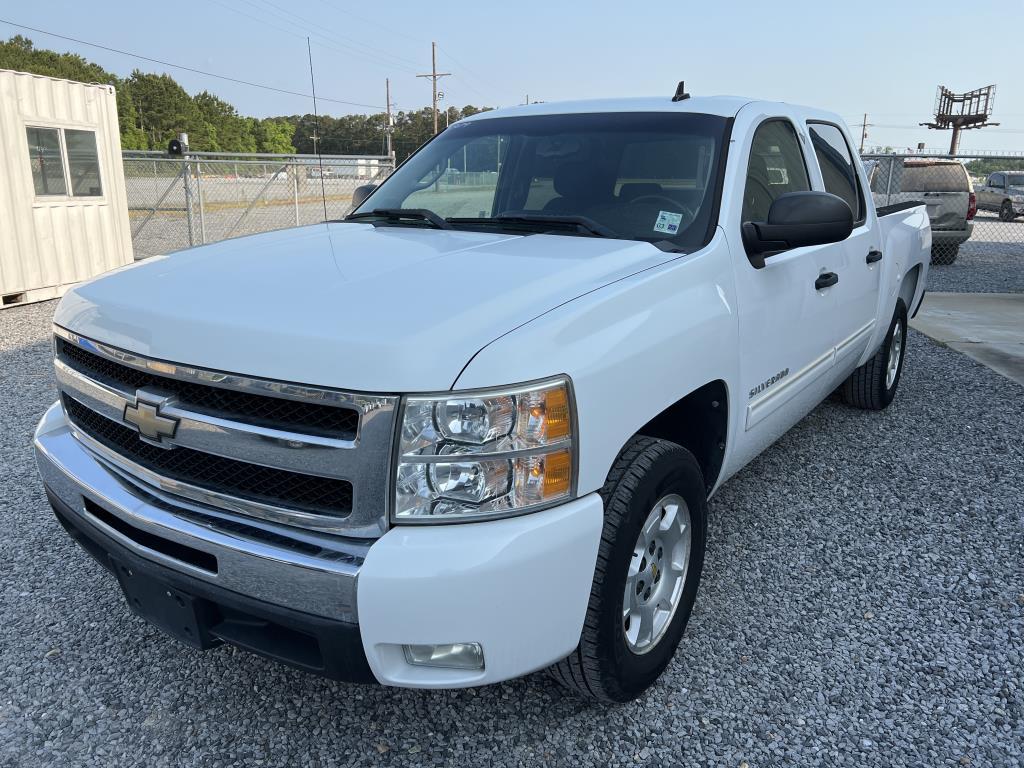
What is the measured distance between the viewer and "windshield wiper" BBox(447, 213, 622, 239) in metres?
2.88

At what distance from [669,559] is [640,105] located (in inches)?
77.0

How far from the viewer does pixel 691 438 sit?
2.83 meters

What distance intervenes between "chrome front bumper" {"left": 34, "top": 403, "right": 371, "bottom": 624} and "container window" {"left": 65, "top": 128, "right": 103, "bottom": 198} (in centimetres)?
883

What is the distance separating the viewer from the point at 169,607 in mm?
2129

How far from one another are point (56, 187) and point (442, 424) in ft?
31.5

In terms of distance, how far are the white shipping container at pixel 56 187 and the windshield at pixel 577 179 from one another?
7.07 m

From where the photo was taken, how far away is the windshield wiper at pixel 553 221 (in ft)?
9.46

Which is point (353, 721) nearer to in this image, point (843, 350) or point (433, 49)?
point (843, 350)

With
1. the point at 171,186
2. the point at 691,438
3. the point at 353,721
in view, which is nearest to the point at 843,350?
the point at 691,438

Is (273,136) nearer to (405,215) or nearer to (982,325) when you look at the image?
(982,325)

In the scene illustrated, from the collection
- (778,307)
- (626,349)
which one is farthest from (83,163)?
(626,349)

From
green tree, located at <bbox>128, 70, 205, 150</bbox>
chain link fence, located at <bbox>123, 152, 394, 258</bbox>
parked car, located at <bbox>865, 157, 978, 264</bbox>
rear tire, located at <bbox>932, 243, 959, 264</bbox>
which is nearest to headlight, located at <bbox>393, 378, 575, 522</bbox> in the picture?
chain link fence, located at <bbox>123, 152, 394, 258</bbox>

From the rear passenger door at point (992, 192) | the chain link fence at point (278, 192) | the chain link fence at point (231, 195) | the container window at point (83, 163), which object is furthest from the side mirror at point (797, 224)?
the rear passenger door at point (992, 192)

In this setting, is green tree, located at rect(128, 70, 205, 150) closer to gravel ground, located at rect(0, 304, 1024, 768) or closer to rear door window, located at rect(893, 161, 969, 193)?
rear door window, located at rect(893, 161, 969, 193)
